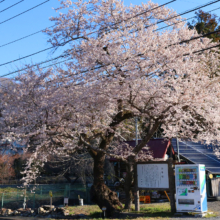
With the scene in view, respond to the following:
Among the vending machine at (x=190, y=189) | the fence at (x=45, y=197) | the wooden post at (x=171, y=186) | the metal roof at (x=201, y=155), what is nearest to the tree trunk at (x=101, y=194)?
the wooden post at (x=171, y=186)

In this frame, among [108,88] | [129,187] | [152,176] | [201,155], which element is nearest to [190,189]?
[152,176]

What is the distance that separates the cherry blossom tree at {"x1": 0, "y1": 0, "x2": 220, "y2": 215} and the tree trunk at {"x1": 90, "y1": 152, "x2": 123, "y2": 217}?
38 millimetres

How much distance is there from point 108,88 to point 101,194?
14.2ft

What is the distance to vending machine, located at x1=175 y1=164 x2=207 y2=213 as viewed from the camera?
10.5 meters

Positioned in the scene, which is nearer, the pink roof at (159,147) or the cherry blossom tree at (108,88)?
the cherry blossom tree at (108,88)

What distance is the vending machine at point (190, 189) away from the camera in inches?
412

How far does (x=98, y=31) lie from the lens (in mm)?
11797

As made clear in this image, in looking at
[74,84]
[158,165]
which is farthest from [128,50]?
[158,165]

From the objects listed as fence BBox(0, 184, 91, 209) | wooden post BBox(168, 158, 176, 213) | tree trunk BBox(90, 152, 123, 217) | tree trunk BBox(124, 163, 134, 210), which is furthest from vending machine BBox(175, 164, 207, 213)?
fence BBox(0, 184, 91, 209)

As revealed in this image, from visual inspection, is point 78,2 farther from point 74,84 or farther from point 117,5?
point 74,84

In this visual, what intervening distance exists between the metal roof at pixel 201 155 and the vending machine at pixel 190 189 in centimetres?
644

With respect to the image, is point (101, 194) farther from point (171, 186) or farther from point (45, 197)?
point (45, 197)

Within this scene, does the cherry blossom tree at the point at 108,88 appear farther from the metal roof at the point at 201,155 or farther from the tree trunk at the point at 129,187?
the metal roof at the point at 201,155

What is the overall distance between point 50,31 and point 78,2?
1.80m
